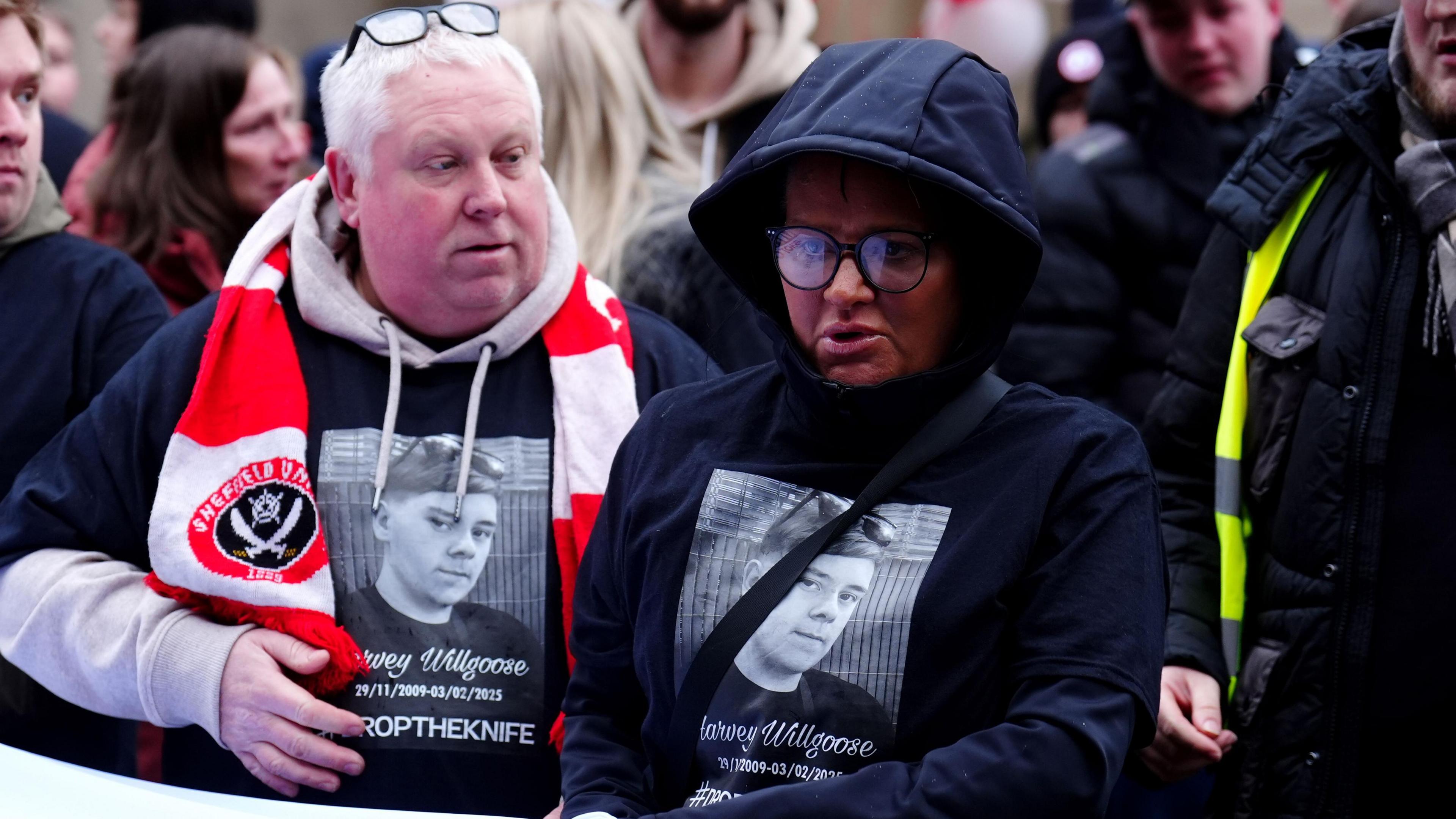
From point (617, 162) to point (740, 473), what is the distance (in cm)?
154

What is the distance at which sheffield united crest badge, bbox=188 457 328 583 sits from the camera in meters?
2.38

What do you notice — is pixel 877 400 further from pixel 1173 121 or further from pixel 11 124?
pixel 1173 121

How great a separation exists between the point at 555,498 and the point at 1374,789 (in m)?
1.33

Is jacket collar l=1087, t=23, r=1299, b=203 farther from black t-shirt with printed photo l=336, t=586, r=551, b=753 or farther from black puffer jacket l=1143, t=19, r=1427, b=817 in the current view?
black t-shirt with printed photo l=336, t=586, r=551, b=753

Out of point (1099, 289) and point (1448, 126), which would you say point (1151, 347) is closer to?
point (1099, 289)

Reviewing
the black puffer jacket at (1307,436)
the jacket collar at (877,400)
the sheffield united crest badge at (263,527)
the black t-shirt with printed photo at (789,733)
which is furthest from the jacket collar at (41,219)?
the black puffer jacket at (1307,436)

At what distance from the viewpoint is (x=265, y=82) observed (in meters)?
3.98

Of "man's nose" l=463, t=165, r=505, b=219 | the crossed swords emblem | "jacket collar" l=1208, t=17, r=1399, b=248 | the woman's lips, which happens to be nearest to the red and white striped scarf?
the crossed swords emblem

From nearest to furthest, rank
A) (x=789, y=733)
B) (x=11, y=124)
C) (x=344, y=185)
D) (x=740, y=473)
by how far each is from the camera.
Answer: (x=789, y=733) → (x=740, y=473) → (x=344, y=185) → (x=11, y=124)

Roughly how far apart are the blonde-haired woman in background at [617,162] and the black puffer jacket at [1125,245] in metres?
0.77

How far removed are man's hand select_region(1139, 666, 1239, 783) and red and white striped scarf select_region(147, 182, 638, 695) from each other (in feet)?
3.10

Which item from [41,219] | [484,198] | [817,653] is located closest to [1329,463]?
[817,653]

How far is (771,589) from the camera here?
6.20 ft

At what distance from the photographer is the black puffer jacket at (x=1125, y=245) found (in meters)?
3.43
